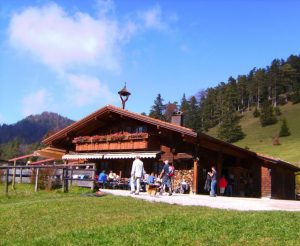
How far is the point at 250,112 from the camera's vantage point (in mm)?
115250

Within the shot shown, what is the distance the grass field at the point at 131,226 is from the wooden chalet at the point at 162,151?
11556mm

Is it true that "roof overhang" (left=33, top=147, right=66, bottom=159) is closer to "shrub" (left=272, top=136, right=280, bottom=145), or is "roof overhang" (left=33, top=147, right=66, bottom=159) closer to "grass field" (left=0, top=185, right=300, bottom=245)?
"grass field" (left=0, top=185, right=300, bottom=245)

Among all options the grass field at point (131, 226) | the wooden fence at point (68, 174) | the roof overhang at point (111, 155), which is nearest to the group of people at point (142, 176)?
the wooden fence at point (68, 174)

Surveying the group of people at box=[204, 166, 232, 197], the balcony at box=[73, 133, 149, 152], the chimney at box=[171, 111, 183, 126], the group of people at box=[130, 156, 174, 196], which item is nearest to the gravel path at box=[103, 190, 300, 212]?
the group of people at box=[130, 156, 174, 196]

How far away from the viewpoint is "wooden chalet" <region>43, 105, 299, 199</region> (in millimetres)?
26047

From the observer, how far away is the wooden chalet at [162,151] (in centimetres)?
2605

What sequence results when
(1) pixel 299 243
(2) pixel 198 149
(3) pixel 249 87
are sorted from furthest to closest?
1. (3) pixel 249 87
2. (2) pixel 198 149
3. (1) pixel 299 243

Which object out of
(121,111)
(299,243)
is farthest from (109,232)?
(121,111)

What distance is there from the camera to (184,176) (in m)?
26.0

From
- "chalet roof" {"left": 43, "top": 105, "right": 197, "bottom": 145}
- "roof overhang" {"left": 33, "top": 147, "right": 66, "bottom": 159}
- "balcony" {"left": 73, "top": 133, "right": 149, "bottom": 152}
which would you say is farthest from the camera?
→ "roof overhang" {"left": 33, "top": 147, "right": 66, "bottom": 159}

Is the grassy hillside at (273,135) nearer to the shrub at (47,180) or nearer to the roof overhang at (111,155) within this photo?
the roof overhang at (111,155)

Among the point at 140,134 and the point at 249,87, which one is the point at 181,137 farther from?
the point at 249,87

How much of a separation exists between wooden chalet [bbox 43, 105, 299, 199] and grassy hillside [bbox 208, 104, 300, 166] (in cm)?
3176

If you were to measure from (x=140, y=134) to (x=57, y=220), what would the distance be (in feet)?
49.8
